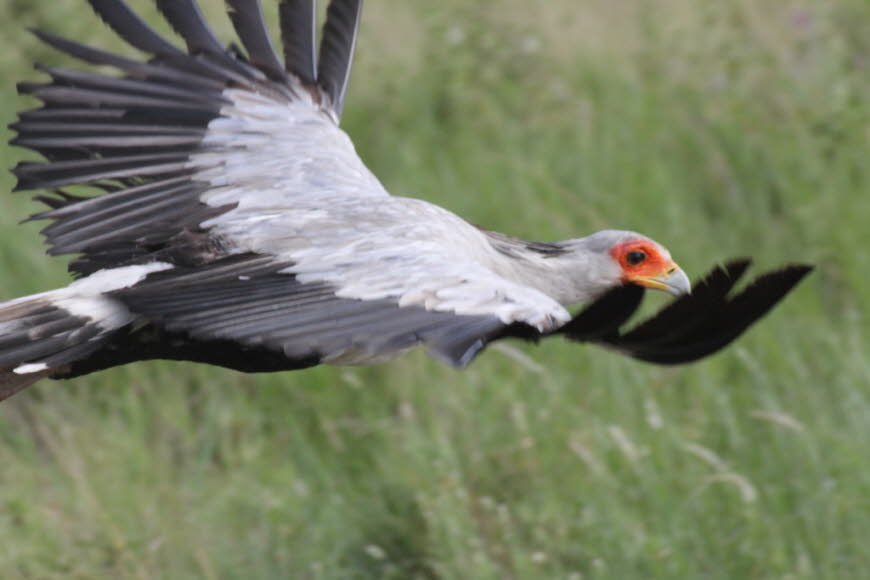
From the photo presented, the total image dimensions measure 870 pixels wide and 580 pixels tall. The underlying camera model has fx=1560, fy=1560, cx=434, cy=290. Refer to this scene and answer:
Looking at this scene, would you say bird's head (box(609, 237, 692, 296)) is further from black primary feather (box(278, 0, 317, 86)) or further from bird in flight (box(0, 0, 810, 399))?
black primary feather (box(278, 0, 317, 86))

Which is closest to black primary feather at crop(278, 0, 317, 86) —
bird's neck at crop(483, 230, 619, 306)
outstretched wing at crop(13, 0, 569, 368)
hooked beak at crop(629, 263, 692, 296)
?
outstretched wing at crop(13, 0, 569, 368)

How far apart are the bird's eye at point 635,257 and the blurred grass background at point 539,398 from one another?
2.07 ft

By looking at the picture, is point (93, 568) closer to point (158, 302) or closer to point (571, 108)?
point (158, 302)

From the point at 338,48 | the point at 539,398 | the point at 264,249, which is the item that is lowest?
the point at 539,398

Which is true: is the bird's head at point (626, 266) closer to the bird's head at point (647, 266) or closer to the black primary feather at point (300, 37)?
the bird's head at point (647, 266)

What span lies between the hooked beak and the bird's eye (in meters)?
0.04

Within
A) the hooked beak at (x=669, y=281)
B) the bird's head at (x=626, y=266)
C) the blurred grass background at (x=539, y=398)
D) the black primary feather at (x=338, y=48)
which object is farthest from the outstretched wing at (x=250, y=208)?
the blurred grass background at (x=539, y=398)

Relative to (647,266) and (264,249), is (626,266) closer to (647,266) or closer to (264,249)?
(647,266)

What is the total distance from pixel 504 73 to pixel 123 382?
269 centimetres

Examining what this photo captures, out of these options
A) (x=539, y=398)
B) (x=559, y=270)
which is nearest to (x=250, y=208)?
(x=559, y=270)

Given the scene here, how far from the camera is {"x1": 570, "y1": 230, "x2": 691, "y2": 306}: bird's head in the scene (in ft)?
13.5

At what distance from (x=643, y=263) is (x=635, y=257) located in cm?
3

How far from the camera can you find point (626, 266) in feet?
13.6

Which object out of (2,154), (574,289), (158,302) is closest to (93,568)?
(158,302)
